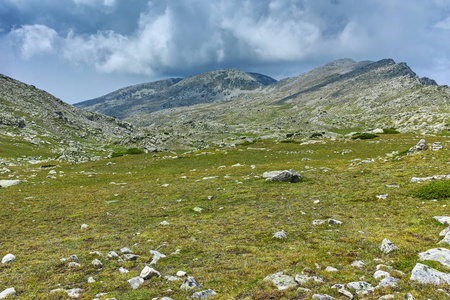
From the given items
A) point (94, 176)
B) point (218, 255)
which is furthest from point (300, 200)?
point (94, 176)

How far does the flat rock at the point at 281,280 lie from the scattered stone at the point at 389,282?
108 inches

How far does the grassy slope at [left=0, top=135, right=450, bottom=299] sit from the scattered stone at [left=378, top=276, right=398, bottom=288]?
23 cm

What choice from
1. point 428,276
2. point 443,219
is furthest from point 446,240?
point 428,276

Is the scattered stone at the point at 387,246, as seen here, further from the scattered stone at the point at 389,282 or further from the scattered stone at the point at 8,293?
the scattered stone at the point at 8,293

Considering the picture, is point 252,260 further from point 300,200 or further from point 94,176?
point 94,176

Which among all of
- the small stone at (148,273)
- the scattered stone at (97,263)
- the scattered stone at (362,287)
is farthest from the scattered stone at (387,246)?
the scattered stone at (97,263)

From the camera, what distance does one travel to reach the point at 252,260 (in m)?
11.1

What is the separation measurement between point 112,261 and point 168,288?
4.17 metres

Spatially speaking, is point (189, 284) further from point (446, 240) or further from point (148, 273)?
point (446, 240)

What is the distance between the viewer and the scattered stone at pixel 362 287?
7.81 m

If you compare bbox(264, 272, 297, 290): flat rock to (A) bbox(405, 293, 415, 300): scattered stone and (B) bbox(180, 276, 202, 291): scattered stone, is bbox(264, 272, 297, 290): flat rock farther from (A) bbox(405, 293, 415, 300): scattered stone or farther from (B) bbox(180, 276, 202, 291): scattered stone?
(A) bbox(405, 293, 415, 300): scattered stone

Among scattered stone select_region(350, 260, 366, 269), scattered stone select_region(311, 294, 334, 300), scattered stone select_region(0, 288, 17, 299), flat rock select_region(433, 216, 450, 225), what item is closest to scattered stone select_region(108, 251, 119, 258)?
scattered stone select_region(0, 288, 17, 299)

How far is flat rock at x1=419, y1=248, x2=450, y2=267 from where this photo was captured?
8773 millimetres

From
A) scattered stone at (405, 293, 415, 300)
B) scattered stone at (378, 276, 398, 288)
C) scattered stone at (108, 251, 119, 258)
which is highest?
scattered stone at (405, 293, 415, 300)
